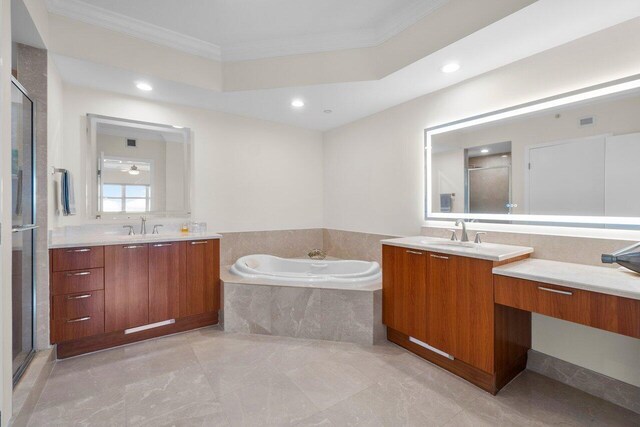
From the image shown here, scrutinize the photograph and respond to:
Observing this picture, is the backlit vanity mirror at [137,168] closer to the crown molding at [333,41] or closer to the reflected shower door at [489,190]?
the crown molding at [333,41]

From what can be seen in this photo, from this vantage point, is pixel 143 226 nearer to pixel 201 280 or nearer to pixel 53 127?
pixel 201 280

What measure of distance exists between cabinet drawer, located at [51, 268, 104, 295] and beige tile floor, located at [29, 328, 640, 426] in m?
0.55

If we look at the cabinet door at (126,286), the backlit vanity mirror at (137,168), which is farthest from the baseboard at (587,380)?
the backlit vanity mirror at (137,168)

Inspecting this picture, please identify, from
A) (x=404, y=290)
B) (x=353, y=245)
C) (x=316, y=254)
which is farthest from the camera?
(x=316, y=254)


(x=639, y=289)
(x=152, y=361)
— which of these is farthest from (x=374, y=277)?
(x=152, y=361)

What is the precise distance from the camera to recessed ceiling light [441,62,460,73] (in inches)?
89.8

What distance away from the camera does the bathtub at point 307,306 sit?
2.55m

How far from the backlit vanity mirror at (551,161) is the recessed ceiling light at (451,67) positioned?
1.49 feet

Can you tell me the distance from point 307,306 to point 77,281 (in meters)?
1.86

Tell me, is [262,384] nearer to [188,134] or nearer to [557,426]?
[557,426]

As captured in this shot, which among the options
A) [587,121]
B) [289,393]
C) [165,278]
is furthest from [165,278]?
[587,121]

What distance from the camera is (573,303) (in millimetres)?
1500

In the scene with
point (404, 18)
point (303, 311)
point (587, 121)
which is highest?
point (404, 18)

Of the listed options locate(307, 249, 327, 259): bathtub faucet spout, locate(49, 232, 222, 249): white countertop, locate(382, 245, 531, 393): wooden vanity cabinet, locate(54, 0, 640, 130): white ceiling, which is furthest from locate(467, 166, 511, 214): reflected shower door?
locate(49, 232, 222, 249): white countertop
